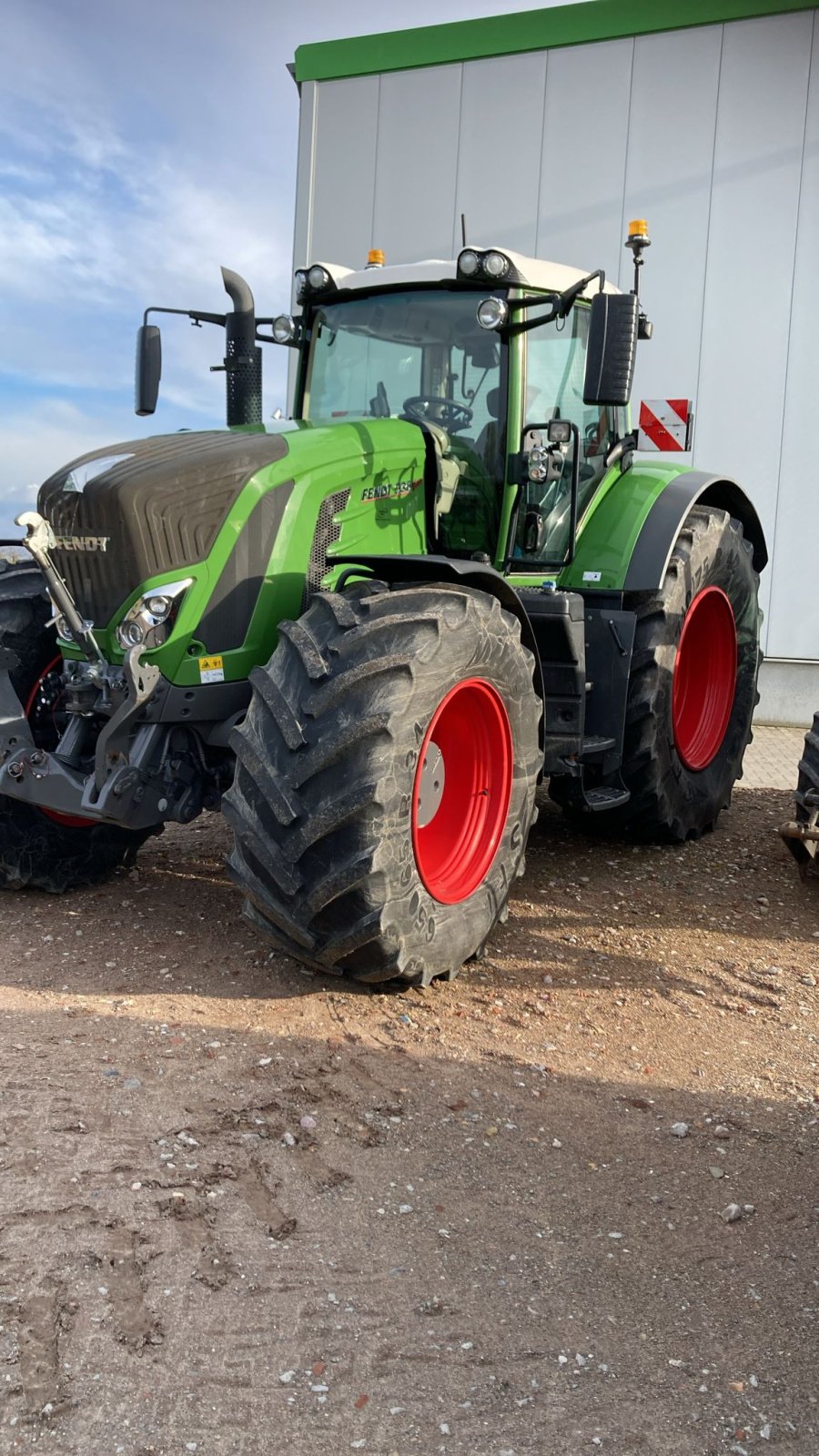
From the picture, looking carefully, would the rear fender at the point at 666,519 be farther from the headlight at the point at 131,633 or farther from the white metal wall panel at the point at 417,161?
the white metal wall panel at the point at 417,161

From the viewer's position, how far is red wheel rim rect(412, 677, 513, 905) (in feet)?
14.0

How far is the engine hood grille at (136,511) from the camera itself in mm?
4043

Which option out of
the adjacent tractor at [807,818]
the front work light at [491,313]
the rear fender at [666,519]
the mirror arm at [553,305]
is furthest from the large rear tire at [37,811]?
the adjacent tractor at [807,818]

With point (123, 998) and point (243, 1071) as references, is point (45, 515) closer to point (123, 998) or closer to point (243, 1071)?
point (123, 998)

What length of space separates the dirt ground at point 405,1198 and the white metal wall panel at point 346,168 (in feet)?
26.1

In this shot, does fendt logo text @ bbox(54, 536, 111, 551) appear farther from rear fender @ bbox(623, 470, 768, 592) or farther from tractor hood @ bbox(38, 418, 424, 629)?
rear fender @ bbox(623, 470, 768, 592)

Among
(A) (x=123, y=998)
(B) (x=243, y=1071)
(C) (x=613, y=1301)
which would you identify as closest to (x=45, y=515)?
(A) (x=123, y=998)

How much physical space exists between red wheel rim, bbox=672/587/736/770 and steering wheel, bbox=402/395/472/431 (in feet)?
6.05

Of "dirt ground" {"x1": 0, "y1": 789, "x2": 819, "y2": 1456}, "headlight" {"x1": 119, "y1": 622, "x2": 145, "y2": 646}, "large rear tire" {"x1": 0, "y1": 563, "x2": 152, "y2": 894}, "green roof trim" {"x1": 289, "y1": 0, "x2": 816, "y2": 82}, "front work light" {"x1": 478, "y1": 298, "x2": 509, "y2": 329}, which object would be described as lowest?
"dirt ground" {"x1": 0, "y1": 789, "x2": 819, "y2": 1456}

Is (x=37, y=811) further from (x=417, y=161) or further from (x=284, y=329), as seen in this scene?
(x=417, y=161)

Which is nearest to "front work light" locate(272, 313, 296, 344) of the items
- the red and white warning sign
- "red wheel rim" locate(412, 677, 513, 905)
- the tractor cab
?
the tractor cab

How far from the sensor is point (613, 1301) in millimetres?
2553

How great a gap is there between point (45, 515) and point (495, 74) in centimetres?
777

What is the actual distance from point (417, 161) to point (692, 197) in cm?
241
